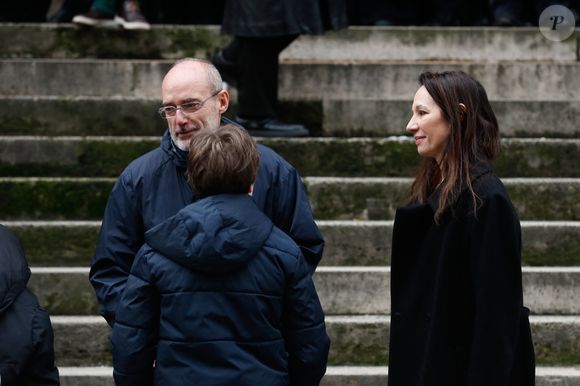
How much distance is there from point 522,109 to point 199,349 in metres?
3.80

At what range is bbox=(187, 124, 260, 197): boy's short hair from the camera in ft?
11.2

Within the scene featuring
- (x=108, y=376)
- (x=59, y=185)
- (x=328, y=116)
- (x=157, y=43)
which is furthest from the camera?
(x=157, y=43)

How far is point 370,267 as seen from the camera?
5.78m

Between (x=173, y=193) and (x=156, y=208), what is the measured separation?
0.07m

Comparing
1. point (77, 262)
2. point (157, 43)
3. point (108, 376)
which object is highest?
point (157, 43)

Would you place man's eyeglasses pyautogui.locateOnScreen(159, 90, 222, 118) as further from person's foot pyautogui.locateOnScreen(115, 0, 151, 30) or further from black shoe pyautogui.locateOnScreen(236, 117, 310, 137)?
person's foot pyautogui.locateOnScreen(115, 0, 151, 30)

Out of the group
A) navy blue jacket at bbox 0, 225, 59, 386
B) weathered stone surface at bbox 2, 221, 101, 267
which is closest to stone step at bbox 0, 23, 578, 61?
weathered stone surface at bbox 2, 221, 101, 267

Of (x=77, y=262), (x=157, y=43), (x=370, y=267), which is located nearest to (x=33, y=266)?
(x=77, y=262)

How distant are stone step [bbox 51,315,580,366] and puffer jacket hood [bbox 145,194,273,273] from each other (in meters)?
2.05

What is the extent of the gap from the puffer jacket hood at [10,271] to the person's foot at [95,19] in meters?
3.32

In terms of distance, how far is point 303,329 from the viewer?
138 inches

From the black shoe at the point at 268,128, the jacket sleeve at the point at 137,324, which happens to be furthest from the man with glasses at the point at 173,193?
the black shoe at the point at 268,128

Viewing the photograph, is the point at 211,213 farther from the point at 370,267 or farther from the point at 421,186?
the point at 370,267

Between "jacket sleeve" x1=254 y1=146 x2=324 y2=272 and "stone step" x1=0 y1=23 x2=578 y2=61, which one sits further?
"stone step" x1=0 y1=23 x2=578 y2=61
